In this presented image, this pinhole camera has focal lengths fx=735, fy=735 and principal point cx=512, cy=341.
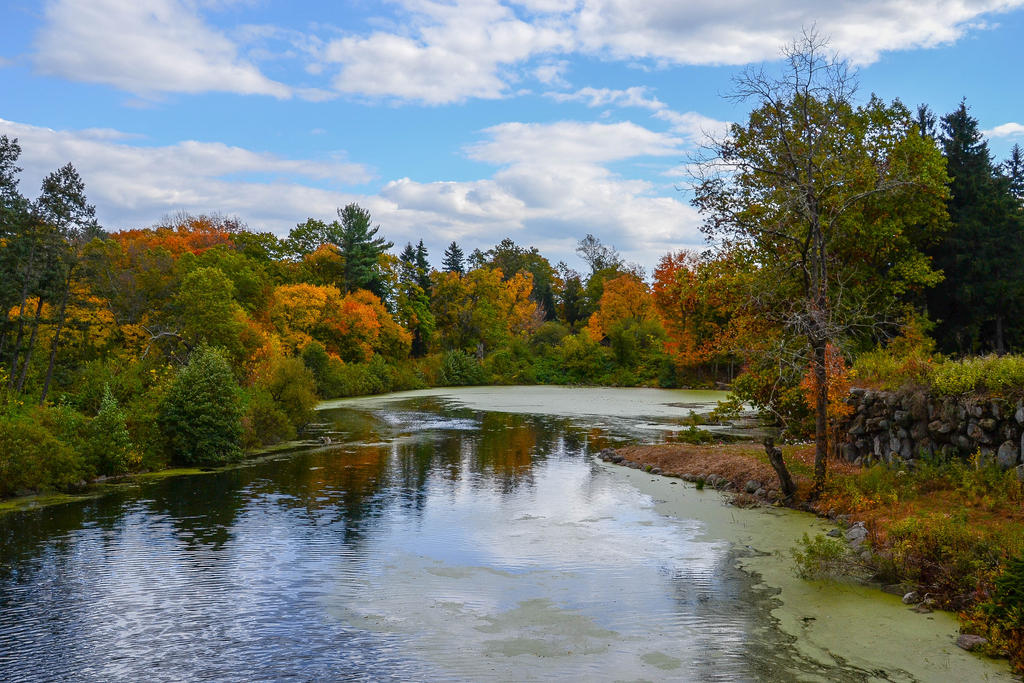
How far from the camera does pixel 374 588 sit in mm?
10734

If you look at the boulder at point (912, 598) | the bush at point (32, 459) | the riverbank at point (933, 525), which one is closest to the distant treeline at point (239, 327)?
the bush at point (32, 459)

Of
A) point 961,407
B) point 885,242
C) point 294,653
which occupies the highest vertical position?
point 885,242

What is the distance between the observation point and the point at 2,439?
54.5 feet

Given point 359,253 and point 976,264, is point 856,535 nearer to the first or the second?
point 976,264

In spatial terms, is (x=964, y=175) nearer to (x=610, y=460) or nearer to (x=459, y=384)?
(x=610, y=460)

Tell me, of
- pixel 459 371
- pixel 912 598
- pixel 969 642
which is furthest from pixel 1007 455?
pixel 459 371

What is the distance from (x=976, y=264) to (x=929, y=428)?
17.6m

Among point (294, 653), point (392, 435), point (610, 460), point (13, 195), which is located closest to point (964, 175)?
point (610, 460)

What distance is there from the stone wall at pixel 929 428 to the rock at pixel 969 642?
17.1 feet

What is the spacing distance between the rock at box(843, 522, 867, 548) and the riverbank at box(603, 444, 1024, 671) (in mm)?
35

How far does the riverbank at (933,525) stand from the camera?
8.98 m

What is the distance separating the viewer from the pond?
8.03 m

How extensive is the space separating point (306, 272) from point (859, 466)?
2269 inches

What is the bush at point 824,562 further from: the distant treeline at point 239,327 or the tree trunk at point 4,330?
the tree trunk at point 4,330
